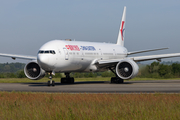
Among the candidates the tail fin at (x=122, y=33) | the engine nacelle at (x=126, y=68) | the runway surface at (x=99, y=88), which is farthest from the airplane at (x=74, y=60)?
the tail fin at (x=122, y=33)

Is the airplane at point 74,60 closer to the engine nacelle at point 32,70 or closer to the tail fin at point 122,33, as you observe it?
the engine nacelle at point 32,70

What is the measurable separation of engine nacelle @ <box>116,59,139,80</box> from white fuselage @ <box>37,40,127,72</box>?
3.47 metres

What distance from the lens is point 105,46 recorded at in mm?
36875

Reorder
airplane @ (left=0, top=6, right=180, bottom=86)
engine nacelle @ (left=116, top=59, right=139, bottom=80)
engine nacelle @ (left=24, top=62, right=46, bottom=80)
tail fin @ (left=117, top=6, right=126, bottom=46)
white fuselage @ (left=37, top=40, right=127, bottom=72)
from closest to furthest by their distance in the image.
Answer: white fuselage @ (left=37, top=40, right=127, bottom=72) < airplane @ (left=0, top=6, right=180, bottom=86) < engine nacelle @ (left=116, top=59, right=139, bottom=80) < engine nacelle @ (left=24, top=62, right=46, bottom=80) < tail fin @ (left=117, top=6, right=126, bottom=46)

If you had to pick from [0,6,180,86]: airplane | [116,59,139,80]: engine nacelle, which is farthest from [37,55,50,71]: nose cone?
[116,59,139,80]: engine nacelle

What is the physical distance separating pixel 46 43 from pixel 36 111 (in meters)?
18.1

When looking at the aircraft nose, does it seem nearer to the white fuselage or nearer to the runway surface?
the white fuselage

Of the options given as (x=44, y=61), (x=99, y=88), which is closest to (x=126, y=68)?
(x=99, y=88)

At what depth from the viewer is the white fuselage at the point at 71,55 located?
1027 inches

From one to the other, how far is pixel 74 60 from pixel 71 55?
686mm

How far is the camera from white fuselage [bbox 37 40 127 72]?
26094mm

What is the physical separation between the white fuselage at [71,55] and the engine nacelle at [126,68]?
3.47 metres

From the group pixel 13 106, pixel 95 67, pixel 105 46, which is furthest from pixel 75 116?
pixel 105 46

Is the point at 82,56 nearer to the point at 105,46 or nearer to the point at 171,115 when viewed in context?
the point at 105,46
